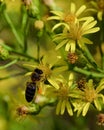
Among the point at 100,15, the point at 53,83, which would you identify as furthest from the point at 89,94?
the point at 100,15

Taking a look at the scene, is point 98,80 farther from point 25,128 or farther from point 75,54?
point 25,128

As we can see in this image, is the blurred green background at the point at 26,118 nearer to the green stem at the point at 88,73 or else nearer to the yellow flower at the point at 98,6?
the yellow flower at the point at 98,6

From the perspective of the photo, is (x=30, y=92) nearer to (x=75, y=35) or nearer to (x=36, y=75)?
(x=36, y=75)

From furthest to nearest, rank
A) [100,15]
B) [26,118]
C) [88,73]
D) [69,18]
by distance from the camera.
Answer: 1. [26,118]
2. [100,15]
3. [69,18]
4. [88,73]

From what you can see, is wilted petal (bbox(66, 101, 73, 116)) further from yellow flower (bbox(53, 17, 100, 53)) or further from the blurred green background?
the blurred green background

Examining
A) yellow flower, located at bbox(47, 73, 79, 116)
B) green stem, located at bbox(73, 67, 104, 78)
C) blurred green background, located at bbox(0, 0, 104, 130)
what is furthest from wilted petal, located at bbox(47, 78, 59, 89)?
blurred green background, located at bbox(0, 0, 104, 130)

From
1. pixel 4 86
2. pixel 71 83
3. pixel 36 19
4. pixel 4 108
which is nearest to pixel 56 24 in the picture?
pixel 36 19
